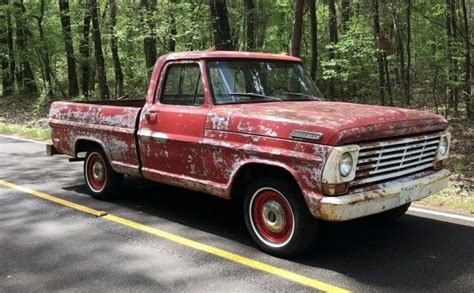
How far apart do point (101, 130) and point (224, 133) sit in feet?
7.85

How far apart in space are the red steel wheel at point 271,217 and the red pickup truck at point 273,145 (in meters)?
0.01

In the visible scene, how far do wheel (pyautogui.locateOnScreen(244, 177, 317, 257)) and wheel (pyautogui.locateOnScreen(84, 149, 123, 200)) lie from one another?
102 inches

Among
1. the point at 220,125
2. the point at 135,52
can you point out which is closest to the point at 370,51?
the point at 220,125

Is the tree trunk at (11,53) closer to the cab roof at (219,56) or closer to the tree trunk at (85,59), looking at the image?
the tree trunk at (85,59)

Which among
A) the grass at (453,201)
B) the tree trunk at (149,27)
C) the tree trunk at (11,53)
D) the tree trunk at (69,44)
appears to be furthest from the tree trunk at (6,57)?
the grass at (453,201)

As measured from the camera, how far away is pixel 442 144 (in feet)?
18.0

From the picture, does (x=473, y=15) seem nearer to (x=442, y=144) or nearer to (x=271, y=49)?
(x=271, y=49)

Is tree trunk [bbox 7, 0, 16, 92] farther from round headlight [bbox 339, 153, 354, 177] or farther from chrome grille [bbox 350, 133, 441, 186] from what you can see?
round headlight [bbox 339, 153, 354, 177]

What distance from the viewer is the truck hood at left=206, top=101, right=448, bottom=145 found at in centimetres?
446

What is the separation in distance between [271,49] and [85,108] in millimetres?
20988

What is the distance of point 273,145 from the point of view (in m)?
4.75

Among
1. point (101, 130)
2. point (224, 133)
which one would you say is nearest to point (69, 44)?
point (101, 130)

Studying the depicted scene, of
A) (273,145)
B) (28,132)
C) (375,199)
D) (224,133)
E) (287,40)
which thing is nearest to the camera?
(375,199)

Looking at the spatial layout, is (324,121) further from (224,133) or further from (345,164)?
(224,133)
